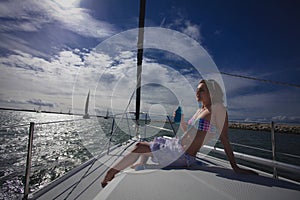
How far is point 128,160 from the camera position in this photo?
1.01 meters

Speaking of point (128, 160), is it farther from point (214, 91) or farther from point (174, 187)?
point (214, 91)

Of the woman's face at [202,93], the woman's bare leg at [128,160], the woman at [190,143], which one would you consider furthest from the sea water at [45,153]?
the woman's face at [202,93]

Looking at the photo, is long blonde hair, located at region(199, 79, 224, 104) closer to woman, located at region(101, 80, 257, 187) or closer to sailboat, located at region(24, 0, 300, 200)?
woman, located at region(101, 80, 257, 187)

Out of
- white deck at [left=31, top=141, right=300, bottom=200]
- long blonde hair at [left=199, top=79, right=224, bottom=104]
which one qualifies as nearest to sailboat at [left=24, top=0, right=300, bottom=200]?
white deck at [left=31, top=141, right=300, bottom=200]

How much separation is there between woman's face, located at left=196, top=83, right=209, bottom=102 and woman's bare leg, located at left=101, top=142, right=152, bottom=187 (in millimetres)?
602

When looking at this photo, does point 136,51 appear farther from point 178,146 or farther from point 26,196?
point 26,196

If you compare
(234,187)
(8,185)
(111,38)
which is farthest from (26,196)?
(111,38)

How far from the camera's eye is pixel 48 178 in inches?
111

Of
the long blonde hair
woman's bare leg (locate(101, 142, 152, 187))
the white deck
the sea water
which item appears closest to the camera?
the white deck

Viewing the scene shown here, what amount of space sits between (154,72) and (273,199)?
3.35 meters

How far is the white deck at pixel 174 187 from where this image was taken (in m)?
0.74

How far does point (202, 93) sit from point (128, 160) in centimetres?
80

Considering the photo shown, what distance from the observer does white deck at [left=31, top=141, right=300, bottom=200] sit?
0.74 m

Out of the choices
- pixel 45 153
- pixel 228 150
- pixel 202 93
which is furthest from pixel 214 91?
pixel 45 153
